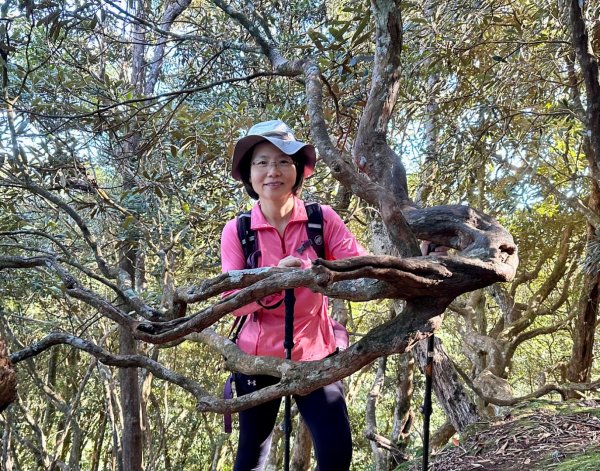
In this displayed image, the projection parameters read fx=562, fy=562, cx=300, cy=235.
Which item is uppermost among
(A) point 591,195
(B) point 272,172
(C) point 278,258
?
(A) point 591,195

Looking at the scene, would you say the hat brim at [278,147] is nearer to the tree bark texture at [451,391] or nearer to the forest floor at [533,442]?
the forest floor at [533,442]

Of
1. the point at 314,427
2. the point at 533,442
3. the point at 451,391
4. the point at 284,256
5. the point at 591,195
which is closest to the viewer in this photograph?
the point at 314,427

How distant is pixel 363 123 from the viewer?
1.93 meters

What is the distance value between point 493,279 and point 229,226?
1.03 m

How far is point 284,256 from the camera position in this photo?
6.84 ft

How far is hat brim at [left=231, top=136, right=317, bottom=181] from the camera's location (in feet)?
6.68

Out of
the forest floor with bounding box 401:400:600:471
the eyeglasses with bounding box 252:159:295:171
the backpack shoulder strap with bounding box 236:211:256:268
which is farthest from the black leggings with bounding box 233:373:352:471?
the eyeglasses with bounding box 252:159:295:171

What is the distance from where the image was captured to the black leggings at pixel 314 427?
1.95 m

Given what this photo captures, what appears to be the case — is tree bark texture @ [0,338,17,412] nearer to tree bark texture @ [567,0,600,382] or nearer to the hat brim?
the hat brim

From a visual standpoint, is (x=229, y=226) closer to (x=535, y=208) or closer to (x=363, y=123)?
(x=363, y=123)

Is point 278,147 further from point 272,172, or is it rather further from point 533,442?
point 533,442

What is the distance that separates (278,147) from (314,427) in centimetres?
100

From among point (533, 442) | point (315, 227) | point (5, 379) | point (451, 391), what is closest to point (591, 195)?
point (451, 391)

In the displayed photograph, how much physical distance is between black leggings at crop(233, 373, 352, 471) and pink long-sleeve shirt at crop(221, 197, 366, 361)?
143 millimetres
